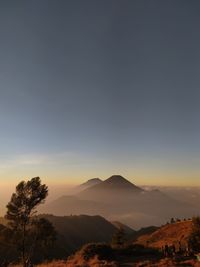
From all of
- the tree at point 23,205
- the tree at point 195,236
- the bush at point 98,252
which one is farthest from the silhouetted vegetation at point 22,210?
the tree at point 195,236

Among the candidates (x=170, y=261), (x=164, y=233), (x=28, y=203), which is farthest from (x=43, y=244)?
(x=164, y=233)

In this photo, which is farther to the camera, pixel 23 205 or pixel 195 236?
pixel 195 236

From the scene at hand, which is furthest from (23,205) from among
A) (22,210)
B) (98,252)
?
(98,252)

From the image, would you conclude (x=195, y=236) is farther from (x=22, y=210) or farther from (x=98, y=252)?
(x=22, y=210)

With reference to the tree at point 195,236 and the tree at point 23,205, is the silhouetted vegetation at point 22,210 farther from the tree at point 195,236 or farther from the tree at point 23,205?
the tree at point 195,236

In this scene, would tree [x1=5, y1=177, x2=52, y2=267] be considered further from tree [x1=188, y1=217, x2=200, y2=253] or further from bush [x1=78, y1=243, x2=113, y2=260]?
tree [x1=188, y1=217, x2=200, y2=253]

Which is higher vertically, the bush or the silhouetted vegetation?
the silhouetted vegetation

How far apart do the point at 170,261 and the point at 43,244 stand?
1118 inches

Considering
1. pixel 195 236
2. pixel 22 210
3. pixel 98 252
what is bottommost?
pixel 98 252

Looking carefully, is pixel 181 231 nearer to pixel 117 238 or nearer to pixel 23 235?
pixel 117 238

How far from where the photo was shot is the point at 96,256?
4722cm

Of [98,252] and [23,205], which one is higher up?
[23,205]

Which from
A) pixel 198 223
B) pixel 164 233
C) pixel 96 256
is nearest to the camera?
pixel 96 256

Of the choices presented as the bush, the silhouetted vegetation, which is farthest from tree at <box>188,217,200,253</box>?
the silhouetted vegetation
